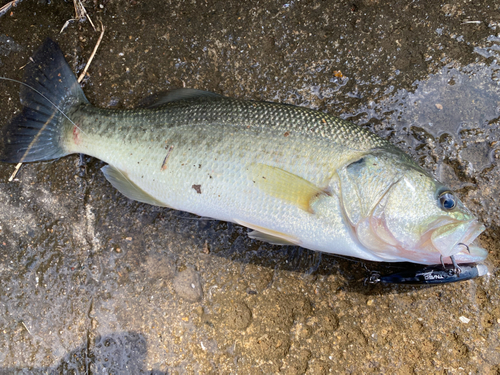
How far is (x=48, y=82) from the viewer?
2461mm

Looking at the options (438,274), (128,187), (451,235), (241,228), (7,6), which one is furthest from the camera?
(7,6)

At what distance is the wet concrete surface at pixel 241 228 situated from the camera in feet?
7.61

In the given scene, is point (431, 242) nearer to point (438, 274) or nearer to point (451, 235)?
point (451, 235)

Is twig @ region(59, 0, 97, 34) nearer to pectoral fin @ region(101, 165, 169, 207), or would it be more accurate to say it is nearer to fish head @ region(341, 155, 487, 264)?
pectoral fin @ region(101, 165, 169, 207)

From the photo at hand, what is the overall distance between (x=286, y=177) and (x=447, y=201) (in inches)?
36.4

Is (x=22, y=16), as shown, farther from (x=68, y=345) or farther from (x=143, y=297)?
(x=68, y=345)

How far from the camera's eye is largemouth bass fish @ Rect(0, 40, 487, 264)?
74.7 inches

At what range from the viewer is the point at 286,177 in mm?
1944

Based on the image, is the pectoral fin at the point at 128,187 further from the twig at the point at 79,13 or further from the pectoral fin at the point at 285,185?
the twig at the point at 79,13

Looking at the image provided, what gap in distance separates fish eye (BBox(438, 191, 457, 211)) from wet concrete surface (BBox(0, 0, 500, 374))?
56 cm

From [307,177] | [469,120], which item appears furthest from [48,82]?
[469,120]

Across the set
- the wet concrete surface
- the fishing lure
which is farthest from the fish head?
the wet concrete surface

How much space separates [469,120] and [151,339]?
2.83 m

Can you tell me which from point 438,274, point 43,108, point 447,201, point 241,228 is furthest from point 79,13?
point 438,274
